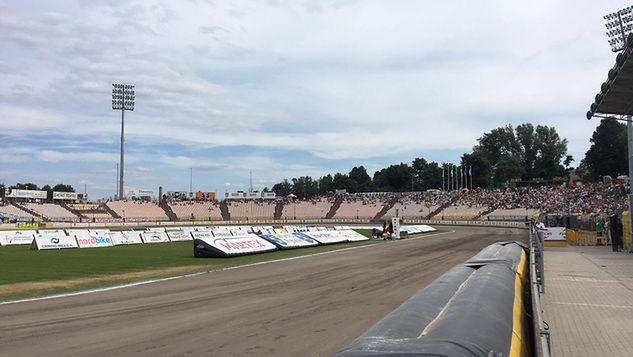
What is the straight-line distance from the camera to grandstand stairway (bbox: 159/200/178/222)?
101m

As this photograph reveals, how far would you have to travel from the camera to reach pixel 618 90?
22953 millimetres

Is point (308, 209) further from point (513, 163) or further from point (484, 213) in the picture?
point (513, 163)

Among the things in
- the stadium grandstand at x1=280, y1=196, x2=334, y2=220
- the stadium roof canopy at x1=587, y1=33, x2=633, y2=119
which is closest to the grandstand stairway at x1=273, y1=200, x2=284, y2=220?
the stadium grandstand at x1=280, y1=196, x2=334, y2=220

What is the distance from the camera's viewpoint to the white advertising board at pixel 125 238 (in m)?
37.7

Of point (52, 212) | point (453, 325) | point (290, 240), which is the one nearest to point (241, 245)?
point (290, 240)

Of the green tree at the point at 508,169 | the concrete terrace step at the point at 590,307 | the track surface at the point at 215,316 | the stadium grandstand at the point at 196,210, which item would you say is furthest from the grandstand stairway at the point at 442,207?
the track surface at the point at 215,316

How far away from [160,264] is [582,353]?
1879 centimetres

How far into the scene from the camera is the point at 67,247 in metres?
33.4

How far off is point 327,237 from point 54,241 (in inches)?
714

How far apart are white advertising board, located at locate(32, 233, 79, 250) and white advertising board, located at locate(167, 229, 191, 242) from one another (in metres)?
9.40

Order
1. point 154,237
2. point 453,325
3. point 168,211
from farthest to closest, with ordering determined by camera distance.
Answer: point 168,211 < point 154,237 < point 453,325

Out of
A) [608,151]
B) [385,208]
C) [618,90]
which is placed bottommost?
[385,208]

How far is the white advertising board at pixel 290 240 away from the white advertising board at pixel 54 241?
13548 mm

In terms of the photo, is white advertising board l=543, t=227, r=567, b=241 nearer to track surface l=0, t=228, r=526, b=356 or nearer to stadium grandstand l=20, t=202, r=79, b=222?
track surface l=0, t=228, r=526, b=356
